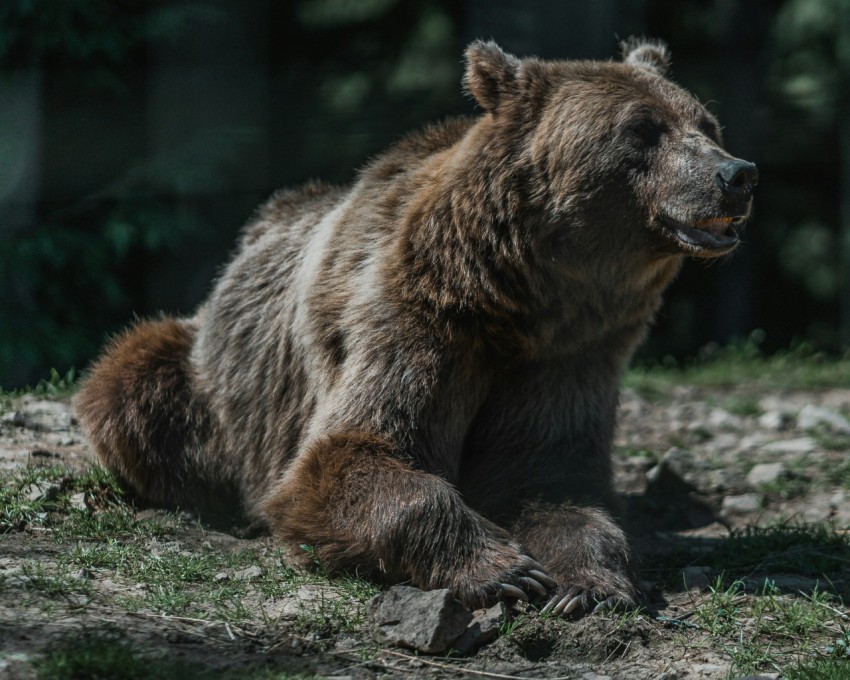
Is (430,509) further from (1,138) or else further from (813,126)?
(813,126)

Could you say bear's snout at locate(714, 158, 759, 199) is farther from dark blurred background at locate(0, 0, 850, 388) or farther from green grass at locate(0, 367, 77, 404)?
dark blurred background at locate(0, 0, 850, 388)

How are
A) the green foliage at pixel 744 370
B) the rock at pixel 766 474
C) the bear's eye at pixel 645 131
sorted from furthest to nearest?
the green foliage at pixel 744 370
the rock at pixel 766 474
the bear's eye at pixel 645 131

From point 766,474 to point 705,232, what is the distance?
184cm

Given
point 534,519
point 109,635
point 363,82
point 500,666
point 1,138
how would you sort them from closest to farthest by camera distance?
point 109,635
point 500,666
point 534,519
point 1,138
point 363,82

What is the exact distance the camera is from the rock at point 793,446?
18.3 feet

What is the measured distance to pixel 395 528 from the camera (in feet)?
11.1

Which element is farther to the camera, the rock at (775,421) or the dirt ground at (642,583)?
the rock at (775,421)

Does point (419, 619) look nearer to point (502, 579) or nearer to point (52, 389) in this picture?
point (502, 579)

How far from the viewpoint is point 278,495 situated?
377cm

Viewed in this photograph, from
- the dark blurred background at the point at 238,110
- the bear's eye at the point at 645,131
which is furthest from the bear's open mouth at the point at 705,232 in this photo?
the dark blurred background at the point at 238,110

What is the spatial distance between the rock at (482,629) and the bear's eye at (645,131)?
1628 mm

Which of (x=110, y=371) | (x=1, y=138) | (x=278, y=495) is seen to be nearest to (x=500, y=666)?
(x=278, y=495)

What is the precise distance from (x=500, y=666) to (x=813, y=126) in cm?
779

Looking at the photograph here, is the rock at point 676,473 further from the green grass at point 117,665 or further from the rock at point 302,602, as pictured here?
the green grass at point 117,665
